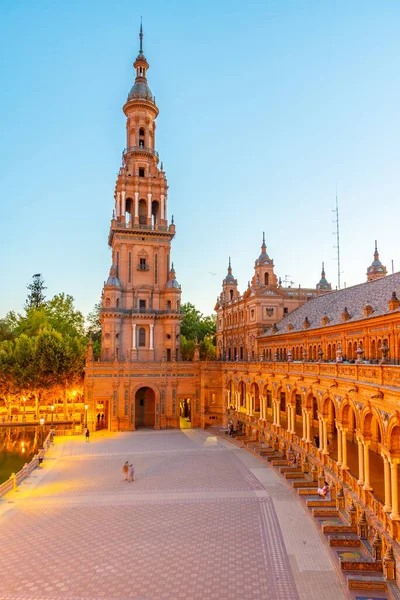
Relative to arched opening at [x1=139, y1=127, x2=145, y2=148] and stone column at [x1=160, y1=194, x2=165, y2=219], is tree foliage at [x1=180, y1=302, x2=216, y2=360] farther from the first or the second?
arched opening at [x1=139, y1=127, x2=145, y2=148]

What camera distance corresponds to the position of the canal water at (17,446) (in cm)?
3700

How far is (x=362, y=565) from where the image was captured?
53.9ft

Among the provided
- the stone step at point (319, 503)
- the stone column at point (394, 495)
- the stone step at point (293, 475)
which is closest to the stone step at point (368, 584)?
the stone column at point (394, 495)

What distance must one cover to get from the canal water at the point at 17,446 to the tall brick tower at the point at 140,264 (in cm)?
1205

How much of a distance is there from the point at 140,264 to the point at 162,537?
40799mm

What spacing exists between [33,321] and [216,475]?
4811cm

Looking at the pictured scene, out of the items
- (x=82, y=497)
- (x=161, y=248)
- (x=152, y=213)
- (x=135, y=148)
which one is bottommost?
(x=82, y=497)

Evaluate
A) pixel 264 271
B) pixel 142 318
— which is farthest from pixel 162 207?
pixel 264 271

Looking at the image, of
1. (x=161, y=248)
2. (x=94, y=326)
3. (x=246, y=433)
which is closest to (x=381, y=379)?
(x=246, y=433)

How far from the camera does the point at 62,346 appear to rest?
57.9m

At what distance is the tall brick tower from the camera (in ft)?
183

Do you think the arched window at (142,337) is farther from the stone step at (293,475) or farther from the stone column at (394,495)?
the stone column at (394,495)

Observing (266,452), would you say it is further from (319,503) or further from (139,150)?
(139,150)

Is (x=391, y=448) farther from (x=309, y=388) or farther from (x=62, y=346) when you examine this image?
(x=62, y=346)
